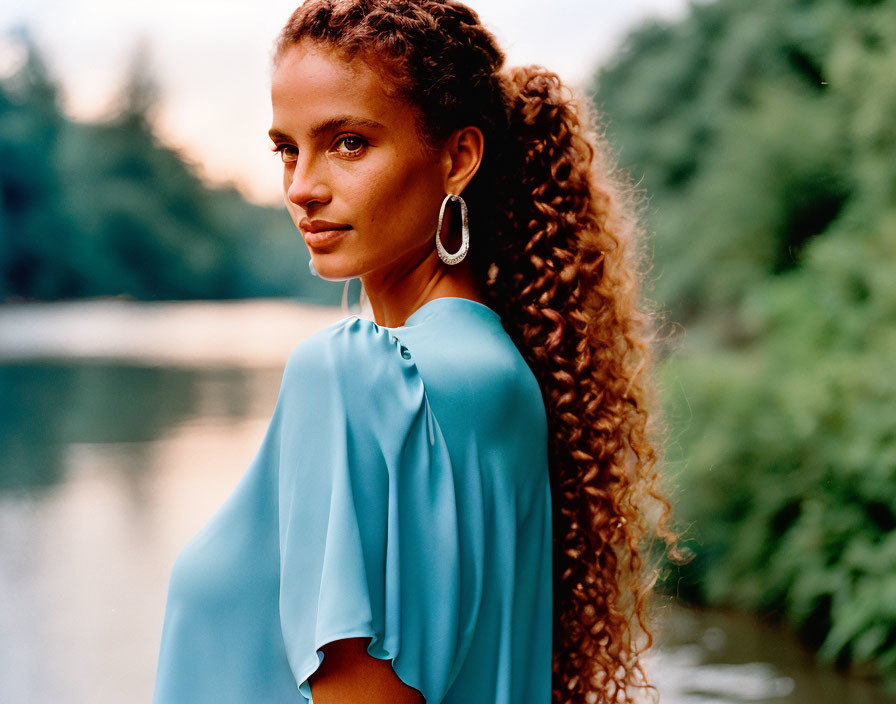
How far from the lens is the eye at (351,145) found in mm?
1139

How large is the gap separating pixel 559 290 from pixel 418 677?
0.62 meters

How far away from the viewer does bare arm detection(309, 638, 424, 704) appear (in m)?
0.93

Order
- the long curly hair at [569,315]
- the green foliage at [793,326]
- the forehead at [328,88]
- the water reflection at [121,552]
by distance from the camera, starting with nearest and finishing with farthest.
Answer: the forehead at [328,88] → the long curly hair at [569,315] → the green foliage at [793,326] → the water reflection at [121,552]

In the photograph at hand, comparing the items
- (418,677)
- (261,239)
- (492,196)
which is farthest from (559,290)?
(261,239)

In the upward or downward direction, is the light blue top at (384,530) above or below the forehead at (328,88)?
below

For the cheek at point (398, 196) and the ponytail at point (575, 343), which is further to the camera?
the ponytail at point (575, 343)

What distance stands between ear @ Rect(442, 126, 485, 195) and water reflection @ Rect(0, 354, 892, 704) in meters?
2.91

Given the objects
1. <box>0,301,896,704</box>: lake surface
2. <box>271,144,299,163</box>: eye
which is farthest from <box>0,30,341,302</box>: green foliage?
<box>271,144,299,163</box>: eye

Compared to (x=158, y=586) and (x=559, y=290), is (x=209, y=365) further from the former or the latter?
(x=559, y=290)

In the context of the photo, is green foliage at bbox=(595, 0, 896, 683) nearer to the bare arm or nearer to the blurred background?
the blurred background

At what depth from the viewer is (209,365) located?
67.1 feet

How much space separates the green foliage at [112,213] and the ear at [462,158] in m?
16.6

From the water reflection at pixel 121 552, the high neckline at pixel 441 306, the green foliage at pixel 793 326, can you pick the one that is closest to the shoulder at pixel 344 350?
the high neckline at pixel 441 306

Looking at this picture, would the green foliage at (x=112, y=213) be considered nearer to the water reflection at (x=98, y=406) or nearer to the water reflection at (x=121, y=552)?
the water reflection at (x=98, y=406)
